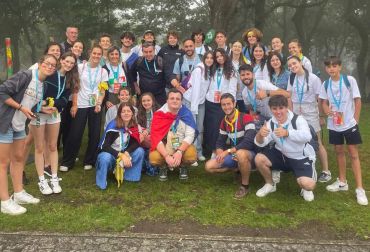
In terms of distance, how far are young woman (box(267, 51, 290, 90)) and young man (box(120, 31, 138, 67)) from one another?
2.58 m

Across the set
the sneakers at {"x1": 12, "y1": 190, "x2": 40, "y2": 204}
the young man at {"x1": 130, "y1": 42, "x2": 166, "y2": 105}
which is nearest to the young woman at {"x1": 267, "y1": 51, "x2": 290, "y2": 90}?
the young man at {"x1": 130, "y1": 42, "x2": 166, "y2": 105}

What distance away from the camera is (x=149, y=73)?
7.17 m

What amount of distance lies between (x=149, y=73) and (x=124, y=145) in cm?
167

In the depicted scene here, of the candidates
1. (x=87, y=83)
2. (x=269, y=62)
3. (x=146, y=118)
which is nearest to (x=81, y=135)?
(x=87, y=83)

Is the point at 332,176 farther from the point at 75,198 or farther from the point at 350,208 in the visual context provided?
the point at 75,198

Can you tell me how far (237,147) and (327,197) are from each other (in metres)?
1.45

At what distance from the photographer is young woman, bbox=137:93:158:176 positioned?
6.45m

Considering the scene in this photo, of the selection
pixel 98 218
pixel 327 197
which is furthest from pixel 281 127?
pixel 98 218

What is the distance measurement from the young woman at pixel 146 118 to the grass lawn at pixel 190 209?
0.36 metres

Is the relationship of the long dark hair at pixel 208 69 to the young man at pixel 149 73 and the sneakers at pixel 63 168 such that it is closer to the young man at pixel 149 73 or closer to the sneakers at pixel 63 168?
the young man at pixel 149 73

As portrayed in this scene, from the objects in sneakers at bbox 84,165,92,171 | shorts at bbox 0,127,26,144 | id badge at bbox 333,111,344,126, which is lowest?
sneakers at bbox 84,165,92,171

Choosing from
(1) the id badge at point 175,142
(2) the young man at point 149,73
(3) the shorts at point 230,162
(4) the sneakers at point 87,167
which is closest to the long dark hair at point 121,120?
(1) the id badge at point 175,142

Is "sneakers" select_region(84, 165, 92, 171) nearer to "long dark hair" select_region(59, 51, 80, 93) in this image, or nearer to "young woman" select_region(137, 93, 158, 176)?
"young woman" select_region(137, 93, 158, 176)

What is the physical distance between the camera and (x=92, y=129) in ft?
22.2
